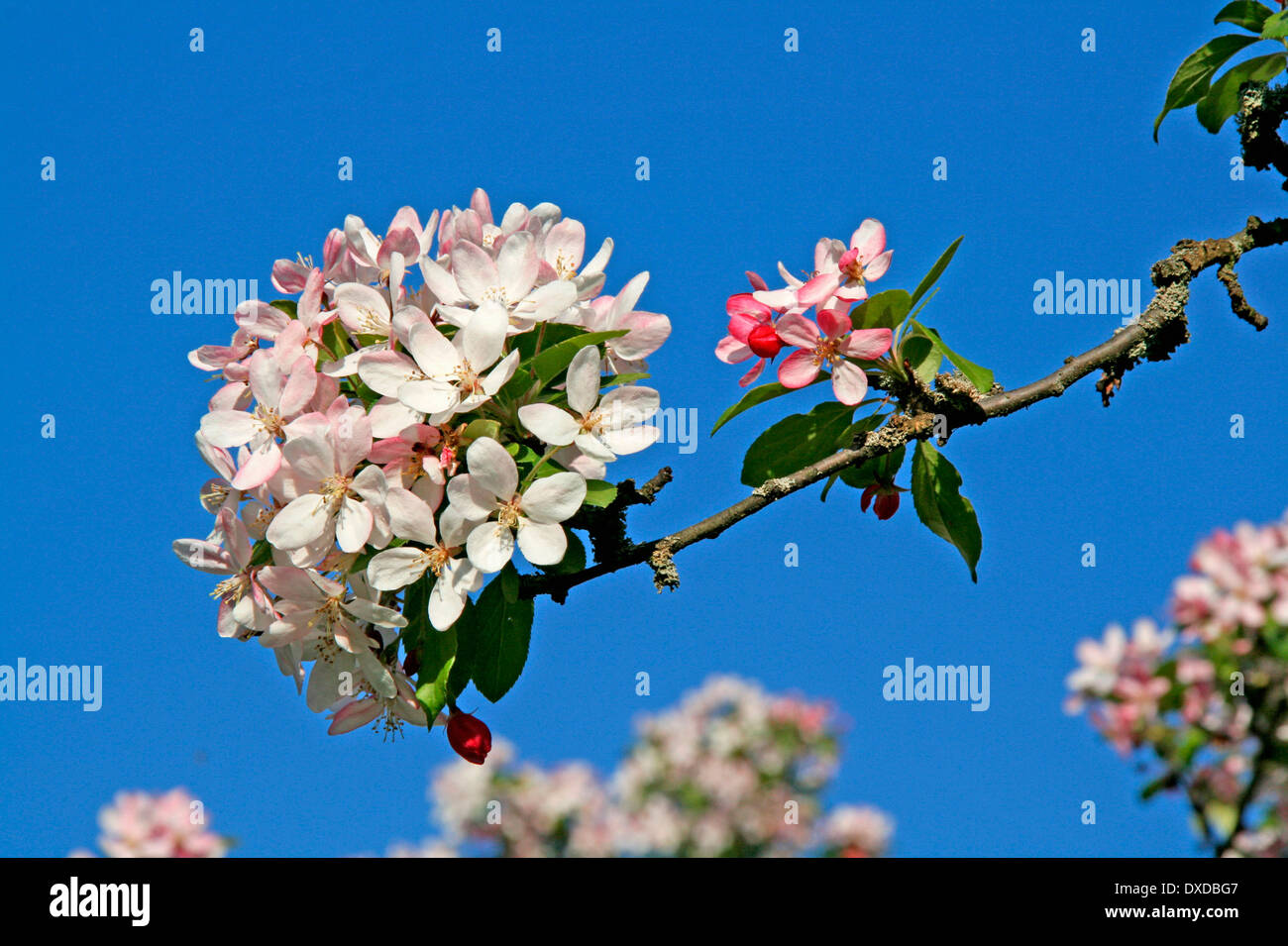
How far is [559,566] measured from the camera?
1.54 m

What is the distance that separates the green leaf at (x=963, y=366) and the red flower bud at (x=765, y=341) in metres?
0.20

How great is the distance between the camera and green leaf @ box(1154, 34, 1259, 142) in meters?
1.97

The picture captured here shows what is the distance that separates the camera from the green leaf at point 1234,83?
6.59ft

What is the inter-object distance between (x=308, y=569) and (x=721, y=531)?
1.66 ft

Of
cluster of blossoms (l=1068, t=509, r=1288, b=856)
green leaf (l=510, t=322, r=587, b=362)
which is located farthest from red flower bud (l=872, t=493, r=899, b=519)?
cluster of blossoms (l=1068, t=509, r=1288, b=856)

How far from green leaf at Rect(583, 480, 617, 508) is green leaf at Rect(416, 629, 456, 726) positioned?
0.24 metres

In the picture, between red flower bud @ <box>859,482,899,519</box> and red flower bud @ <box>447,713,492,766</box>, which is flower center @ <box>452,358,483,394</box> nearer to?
red flower bud @ <box>447,713,492,766</box>

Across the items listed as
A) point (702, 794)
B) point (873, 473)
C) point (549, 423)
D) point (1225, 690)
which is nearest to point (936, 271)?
point (873, 473)

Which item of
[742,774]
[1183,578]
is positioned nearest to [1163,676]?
[1183,578]

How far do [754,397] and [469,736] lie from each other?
1.98 feet

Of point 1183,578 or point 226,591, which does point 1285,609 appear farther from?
point 226,591

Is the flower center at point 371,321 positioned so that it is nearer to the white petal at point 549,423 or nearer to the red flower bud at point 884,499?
the white petal at point 549,423

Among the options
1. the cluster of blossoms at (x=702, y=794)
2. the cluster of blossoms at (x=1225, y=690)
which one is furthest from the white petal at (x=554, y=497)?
the cluster of blossoms at (x=702, y=794)

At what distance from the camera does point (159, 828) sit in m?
4.07
